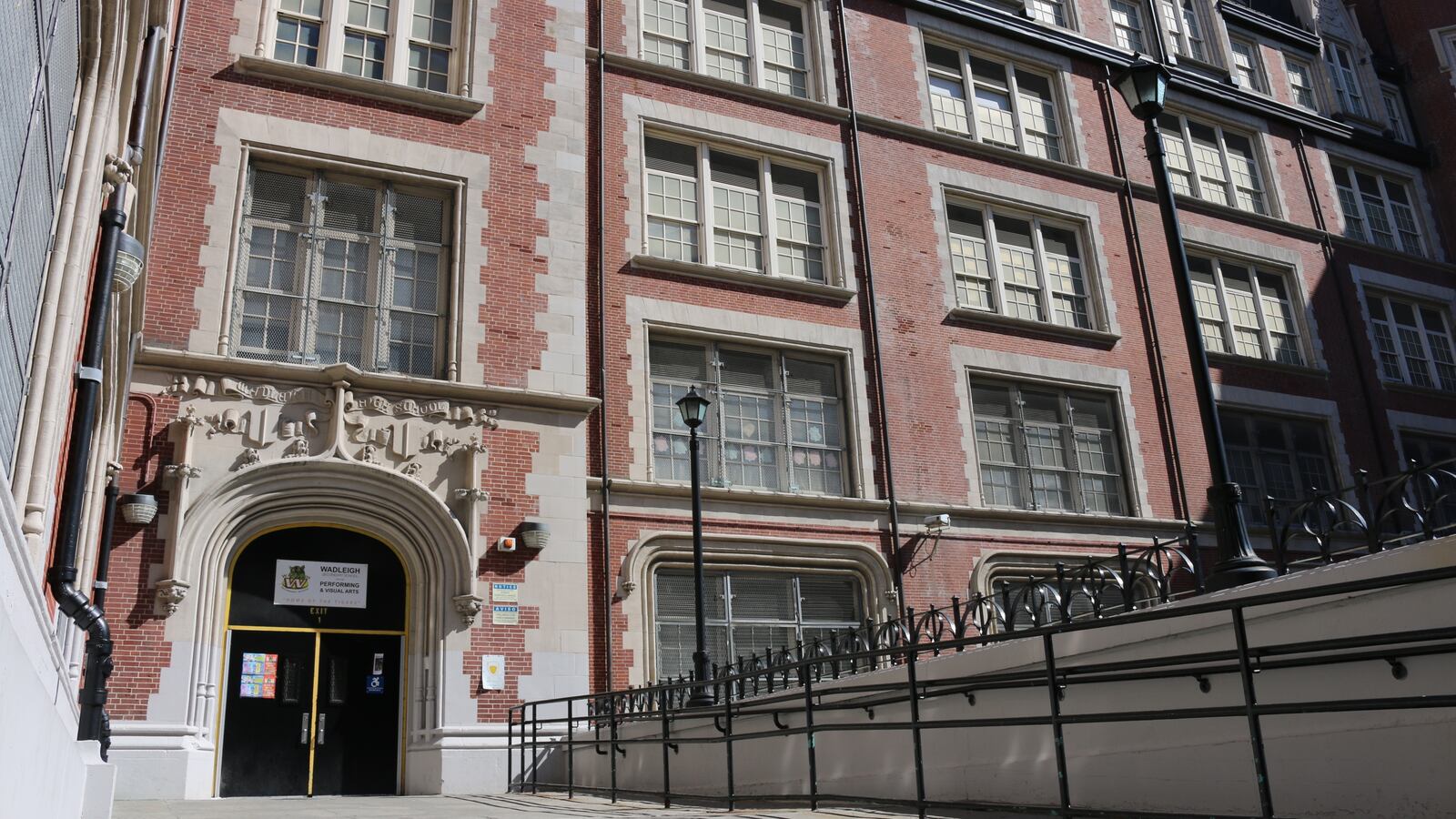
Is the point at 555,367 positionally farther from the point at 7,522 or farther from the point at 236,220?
the point at 7,522

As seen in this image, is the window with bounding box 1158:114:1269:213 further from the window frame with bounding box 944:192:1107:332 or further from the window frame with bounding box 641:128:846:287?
the window frame with bounding box 641:128:846:287

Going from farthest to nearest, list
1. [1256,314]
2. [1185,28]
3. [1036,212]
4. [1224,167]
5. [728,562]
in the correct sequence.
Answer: [1185,28] → [1224,167] → [1256,314] → [1036,212] → [728,562]

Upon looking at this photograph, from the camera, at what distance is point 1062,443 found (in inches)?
822

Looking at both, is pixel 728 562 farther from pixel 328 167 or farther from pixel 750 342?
pixel 328 167

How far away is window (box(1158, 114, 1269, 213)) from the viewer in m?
25.1

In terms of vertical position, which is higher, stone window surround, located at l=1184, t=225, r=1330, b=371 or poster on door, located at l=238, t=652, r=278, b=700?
stone window surround, located at l=1184, t=225, r=1330, b=371

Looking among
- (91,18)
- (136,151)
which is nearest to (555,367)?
(136,151)

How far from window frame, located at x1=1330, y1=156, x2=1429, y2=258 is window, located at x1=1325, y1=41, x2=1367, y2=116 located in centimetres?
218

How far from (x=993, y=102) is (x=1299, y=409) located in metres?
9.21

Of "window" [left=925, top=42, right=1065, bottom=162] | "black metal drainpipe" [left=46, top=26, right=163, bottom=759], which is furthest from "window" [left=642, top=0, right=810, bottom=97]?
"black metal drainpipe" [left=46, top=26, right=163, bottom=759]

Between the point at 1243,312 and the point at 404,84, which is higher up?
the point at 404,84

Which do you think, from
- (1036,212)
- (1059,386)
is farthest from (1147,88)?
(1036,212)

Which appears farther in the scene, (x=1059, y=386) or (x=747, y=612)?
(x=1059, y=386)

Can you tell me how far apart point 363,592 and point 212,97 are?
7251mm
